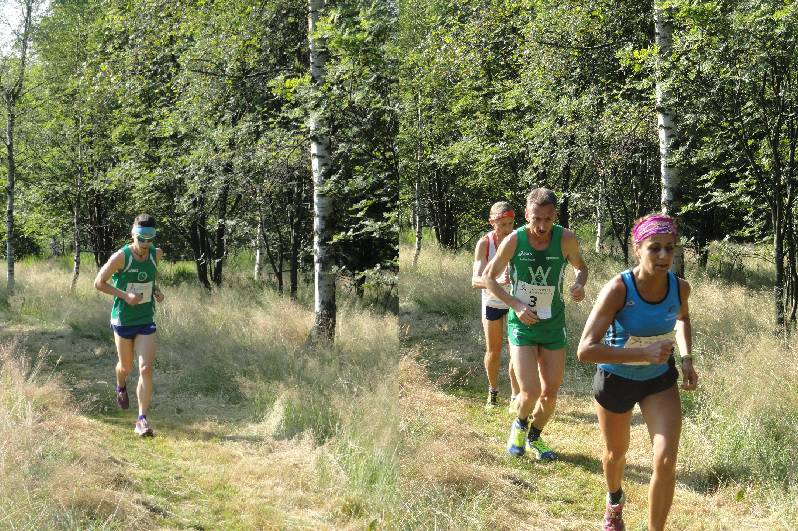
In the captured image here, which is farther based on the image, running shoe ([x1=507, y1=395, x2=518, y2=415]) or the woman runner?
running shoe ([x1=507, y1=395, x2=518, y2=415])

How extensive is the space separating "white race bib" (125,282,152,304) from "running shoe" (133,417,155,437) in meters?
1.03

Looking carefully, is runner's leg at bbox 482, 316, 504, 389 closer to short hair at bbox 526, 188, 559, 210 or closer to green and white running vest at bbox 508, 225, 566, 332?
green and white running vest at bbox 508, 225, 566, 332

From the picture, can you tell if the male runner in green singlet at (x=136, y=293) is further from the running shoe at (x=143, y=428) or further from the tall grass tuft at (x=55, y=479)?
the tall grass tuft at (x=55, y=479)

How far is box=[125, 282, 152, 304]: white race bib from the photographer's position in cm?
576

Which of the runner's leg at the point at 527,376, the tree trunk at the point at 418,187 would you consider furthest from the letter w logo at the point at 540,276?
the tree trunk at the point at 418,187

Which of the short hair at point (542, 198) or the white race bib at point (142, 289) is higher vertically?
the short hair at point (542, 198)

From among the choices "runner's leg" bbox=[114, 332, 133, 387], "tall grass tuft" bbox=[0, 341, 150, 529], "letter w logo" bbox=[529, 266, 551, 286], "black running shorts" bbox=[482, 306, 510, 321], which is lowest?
"tall grass tuft" bbox=[0, 341, 150, 529]

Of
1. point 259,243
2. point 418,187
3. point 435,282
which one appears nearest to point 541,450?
point 418,187

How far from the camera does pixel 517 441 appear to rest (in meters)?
4.71

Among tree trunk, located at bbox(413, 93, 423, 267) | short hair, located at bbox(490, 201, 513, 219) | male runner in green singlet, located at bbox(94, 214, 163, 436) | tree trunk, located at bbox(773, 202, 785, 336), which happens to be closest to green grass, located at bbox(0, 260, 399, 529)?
male runner in green singlet, located at bbox(94, 214, 163, 436)

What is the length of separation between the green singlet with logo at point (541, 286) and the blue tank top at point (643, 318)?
1426mm

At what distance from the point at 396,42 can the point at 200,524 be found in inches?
171

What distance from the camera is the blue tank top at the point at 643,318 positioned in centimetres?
313

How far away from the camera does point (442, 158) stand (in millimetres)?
6961
